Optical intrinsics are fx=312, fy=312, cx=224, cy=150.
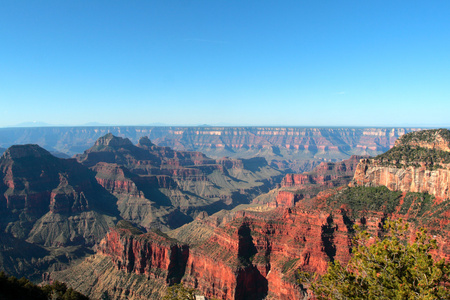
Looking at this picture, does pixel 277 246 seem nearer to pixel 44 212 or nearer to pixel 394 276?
pixel 394 276

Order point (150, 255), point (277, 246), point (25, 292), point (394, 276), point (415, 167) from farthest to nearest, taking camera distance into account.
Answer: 1. point (150, 255)
2. point (277, 246)
3. point (415, 167)
4. point (25, 292)
5. point (394, 276)

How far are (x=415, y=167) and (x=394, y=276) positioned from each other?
60.8 meters

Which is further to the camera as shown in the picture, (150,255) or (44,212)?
(44,212)

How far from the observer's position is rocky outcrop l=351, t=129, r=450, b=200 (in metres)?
71.4

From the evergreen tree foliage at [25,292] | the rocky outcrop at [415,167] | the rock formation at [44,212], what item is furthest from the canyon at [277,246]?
the rock formation at [44,212]

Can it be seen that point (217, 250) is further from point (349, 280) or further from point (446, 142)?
point (446, 142)

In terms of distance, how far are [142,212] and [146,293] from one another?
4449 inches

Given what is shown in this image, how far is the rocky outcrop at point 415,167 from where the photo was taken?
71438 millimetres

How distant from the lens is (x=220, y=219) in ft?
461

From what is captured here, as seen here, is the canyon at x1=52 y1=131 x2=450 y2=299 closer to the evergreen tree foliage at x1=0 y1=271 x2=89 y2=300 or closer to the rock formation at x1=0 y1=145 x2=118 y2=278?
the evergreen tree foliage at x1=0 y1=271 x2=89 y2=300

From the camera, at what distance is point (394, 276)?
26.5 meters

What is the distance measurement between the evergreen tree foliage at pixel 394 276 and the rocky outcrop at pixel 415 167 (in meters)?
50.8

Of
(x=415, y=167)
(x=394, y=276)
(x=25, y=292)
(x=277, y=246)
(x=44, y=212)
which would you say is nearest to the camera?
(x=394, y=276)

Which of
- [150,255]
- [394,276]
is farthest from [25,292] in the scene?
[394,276]
